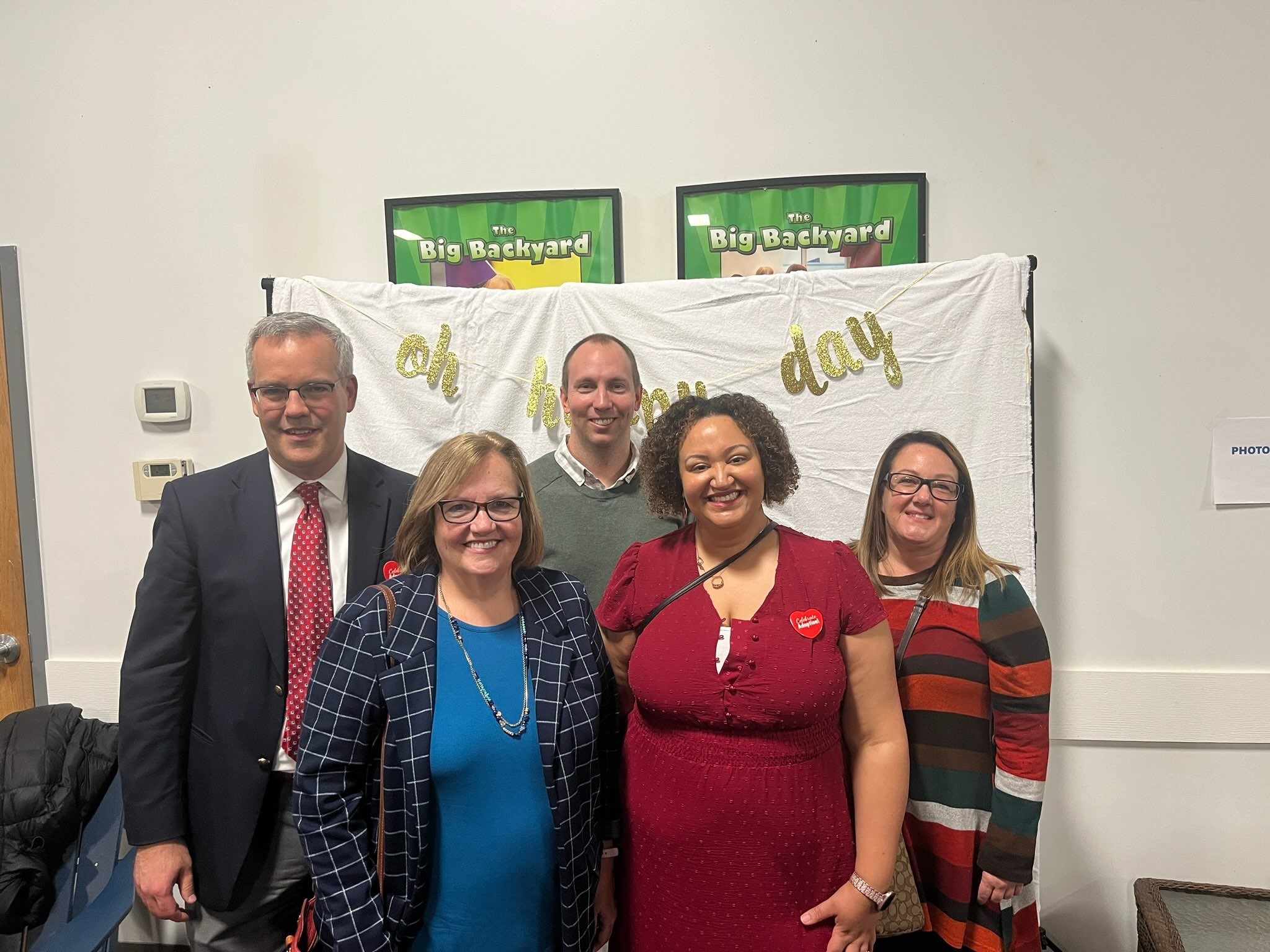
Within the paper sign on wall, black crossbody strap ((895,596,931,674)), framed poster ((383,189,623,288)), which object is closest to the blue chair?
framed poster ((383,189,623,288))

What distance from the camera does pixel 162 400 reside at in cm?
201

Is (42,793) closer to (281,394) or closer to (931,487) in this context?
(281,394)

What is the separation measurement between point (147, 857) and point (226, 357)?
124cm

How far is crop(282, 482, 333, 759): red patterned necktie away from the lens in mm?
1398

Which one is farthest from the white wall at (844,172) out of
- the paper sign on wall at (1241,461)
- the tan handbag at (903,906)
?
the tan handbag at (903,906)

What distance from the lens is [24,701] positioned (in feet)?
6.97

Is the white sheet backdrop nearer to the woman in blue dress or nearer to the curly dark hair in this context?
the curly dark hair

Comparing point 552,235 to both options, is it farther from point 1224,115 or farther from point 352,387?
point 1224,115

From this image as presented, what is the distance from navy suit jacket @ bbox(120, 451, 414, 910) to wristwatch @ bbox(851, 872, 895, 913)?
1.00 metres

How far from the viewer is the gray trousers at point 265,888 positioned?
→ 4.64 feet

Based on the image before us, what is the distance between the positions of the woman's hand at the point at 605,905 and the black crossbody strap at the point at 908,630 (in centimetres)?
68

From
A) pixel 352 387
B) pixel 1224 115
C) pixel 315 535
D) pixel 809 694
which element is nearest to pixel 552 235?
pixel 352 387

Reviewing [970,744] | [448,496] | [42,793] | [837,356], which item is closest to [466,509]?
[448,496]

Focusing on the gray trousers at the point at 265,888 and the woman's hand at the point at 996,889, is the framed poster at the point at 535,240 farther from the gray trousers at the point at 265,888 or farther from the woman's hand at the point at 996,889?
the woman's hand at the point at 996,889
